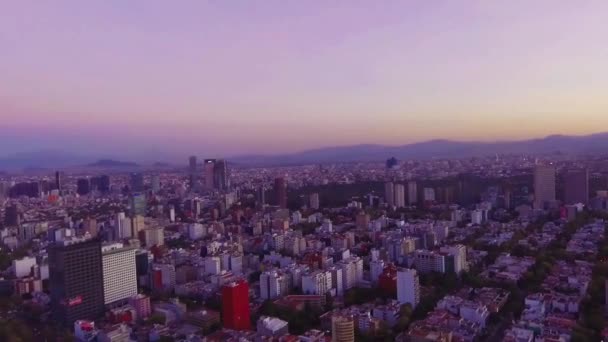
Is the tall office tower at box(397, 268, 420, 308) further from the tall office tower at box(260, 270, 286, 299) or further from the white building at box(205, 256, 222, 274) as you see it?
the white building at box(205, 256, 222, 274)

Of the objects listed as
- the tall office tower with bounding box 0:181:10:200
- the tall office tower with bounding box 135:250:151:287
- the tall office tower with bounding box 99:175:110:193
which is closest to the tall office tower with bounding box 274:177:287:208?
the tall office tower with bounding box 135:250:151:287

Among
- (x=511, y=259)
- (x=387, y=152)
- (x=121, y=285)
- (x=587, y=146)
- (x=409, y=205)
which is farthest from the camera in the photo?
(x=387, y=152)

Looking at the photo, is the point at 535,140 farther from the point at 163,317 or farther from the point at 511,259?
the point at 163,317

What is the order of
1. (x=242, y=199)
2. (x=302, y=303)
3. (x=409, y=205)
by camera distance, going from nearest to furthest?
(x=302, y=303)
(x=409, y=205)
(x=242, y=199)

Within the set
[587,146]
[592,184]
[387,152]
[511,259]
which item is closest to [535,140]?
[587,146]

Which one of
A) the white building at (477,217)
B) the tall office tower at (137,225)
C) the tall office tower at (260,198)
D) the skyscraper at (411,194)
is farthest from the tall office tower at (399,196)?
the tall office tower at (137,225)

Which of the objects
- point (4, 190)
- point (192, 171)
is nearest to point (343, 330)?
point (4, 190)

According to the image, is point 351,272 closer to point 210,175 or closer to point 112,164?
point 210,175
